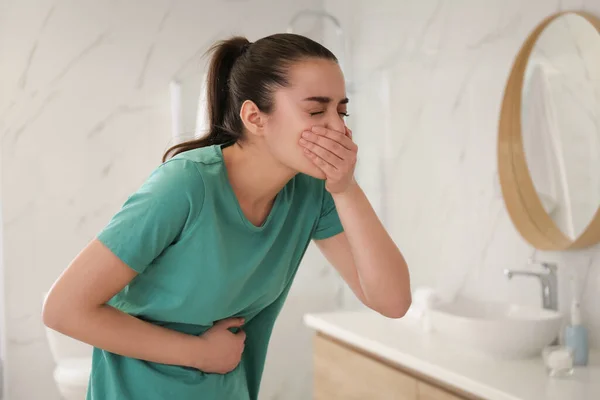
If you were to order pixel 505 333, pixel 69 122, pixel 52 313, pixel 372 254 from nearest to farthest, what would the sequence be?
pixel 52 313, pixel 372 254, pixel 505 333, pixel 69 122

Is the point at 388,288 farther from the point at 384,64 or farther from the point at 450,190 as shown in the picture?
the point at 384,64

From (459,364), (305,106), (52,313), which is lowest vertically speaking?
(459,364)

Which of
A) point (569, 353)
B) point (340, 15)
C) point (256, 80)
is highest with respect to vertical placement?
point (340, 15)

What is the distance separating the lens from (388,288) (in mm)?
1375

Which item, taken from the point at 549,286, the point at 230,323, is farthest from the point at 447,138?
the point at 230,323

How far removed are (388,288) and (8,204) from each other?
92.1 inches

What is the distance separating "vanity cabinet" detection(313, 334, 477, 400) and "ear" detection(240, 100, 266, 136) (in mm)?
903

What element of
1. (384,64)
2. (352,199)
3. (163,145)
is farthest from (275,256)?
(163,145)

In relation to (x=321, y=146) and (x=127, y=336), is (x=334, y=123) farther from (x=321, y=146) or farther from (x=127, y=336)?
(x=127, y=336)

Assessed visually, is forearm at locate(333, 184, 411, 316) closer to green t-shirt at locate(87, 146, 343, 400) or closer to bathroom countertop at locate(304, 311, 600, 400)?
green t-shirt at locate(87, 146, 343, 400)

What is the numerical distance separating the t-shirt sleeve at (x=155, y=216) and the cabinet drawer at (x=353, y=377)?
106 cm

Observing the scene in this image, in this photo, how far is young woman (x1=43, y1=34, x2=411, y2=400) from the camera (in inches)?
45.3

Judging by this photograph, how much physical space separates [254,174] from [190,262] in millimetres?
208

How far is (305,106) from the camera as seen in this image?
126 centimetres
